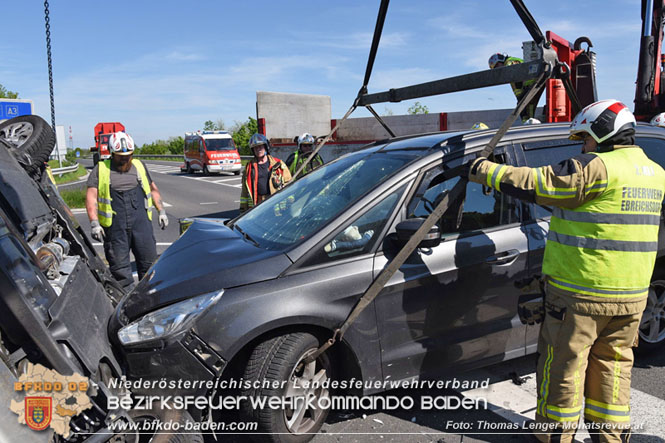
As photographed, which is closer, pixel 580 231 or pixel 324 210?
pixel 580 231

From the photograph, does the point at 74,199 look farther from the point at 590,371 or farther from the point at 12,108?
the point at 590,371

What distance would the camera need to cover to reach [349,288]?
2.77 m

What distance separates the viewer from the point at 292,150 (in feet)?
33.8

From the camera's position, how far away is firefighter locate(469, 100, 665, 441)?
251cm

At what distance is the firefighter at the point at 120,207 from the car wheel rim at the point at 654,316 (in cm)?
456

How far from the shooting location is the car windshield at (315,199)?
3.05m

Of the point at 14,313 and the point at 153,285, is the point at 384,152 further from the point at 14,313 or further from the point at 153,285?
the point at 14,313

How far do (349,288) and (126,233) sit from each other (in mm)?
3284

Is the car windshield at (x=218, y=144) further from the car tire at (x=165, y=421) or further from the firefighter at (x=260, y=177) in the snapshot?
the car tire at (x=165, y=421)

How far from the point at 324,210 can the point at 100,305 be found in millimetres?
1551

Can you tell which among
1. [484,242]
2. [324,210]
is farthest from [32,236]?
[484,242]

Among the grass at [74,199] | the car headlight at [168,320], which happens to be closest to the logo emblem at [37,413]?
the car headlight at [168,320]

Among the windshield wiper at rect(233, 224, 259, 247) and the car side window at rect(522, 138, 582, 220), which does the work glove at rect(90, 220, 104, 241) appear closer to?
the windshield wiper at rect(233, 224, 259, 247)

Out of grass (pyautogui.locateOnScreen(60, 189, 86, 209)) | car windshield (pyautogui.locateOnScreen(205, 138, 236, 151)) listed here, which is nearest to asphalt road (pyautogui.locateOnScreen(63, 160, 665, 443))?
grass (pyautogui.locateOnScreen(60, 189, 86, 209))
